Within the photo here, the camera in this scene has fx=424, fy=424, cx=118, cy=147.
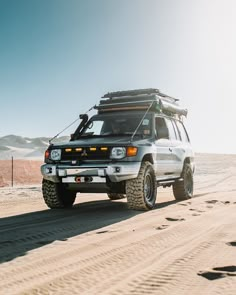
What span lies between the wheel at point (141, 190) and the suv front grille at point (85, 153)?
66 centimetres

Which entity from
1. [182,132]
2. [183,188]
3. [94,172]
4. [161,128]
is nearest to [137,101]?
[161,128]

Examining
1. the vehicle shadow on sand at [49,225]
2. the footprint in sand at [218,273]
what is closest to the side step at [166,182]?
the vehicle shadow on sand at [49,225]

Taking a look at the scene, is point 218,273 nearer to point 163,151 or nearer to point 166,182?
point 163,151

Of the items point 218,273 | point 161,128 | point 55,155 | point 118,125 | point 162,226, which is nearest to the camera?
point 218,273

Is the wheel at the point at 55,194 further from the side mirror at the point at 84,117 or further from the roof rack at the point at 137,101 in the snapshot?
the roof rack at the point at 137,101

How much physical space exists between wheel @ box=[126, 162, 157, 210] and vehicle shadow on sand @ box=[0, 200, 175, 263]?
16 cm

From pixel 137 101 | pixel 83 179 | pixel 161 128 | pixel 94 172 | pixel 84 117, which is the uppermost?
Result: pixel 137 101

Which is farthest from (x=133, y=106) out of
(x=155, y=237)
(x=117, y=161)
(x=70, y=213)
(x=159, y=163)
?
(x=155, y=237)

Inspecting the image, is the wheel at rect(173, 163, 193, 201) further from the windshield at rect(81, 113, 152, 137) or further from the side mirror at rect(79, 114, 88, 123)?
the side mirror at rect(79, 114, 88, 123)

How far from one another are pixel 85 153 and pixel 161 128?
6.65 ft

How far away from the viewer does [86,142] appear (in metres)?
7.95

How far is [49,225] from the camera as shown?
6.26m

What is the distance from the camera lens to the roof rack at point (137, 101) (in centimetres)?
898

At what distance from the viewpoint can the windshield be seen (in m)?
8.63
